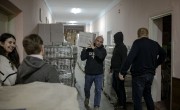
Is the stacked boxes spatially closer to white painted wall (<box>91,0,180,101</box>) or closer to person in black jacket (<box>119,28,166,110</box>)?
person in black jacket (<box>119,28,166,110</box>)

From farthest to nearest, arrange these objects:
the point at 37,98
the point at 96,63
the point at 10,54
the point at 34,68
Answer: the point at 96,63 → the point at 10,54 → the point at 34,68 → the point at 37,98

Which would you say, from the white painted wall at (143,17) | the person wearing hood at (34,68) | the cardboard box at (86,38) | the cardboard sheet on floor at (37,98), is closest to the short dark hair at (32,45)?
the person wearing hood at (34,68)

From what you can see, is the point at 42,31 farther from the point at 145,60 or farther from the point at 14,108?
the point at 14,108

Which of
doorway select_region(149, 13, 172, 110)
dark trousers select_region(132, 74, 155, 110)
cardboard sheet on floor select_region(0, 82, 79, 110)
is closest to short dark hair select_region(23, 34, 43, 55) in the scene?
cardboard sheet on floor select_region(0, 82, 79, 110)

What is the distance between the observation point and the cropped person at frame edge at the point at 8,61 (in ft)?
7.13

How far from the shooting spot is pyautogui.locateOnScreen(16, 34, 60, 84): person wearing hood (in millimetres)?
1983

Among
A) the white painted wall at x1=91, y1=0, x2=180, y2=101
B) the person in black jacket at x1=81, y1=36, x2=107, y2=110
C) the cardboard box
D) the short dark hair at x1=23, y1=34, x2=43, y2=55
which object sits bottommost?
the person in black jacket at x1=81, y1=36, x2=107, y2=110

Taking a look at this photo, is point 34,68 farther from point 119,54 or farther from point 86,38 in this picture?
point 119,54

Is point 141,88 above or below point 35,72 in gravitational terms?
below

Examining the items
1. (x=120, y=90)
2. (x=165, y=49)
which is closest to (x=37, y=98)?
(x=120, y=90)

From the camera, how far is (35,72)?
199 centimetres

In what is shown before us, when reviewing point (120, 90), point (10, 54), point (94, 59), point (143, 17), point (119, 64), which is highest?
point (143, 17)

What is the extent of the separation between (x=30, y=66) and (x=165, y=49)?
4082mm

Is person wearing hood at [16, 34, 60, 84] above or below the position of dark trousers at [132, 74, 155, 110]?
above
